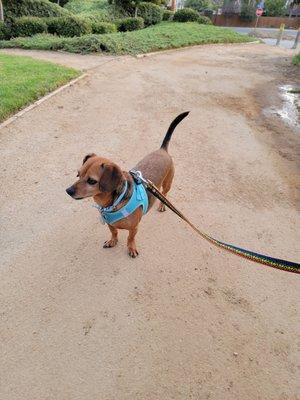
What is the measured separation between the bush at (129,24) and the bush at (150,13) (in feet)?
9.88

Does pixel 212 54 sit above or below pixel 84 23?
below

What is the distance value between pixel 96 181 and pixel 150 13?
2371 cm

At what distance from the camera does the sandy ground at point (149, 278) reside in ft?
9.46

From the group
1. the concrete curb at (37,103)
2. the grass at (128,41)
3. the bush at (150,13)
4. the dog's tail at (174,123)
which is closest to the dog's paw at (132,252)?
the dog's tail at (174,123)

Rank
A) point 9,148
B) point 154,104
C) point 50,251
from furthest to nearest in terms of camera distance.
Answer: point 154,104 < point 9,148 < point 50,251

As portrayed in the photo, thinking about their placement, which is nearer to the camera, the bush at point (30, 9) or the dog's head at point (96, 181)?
the dog's head at point (96, 181)

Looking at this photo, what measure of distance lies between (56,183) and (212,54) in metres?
13.7

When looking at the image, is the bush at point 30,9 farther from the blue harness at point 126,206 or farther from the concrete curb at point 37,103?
the blue harness at point 126,206

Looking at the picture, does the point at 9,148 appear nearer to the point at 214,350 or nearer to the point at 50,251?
the point at 50,251

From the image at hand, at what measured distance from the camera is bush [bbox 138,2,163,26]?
74.1 ft

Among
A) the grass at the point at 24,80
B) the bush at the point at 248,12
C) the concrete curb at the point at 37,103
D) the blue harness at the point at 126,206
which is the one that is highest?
the blue harness at the point at 126,206

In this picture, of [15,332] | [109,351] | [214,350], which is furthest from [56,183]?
[214,350]

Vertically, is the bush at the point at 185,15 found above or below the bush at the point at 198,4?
above

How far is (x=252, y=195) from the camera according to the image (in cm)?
543
